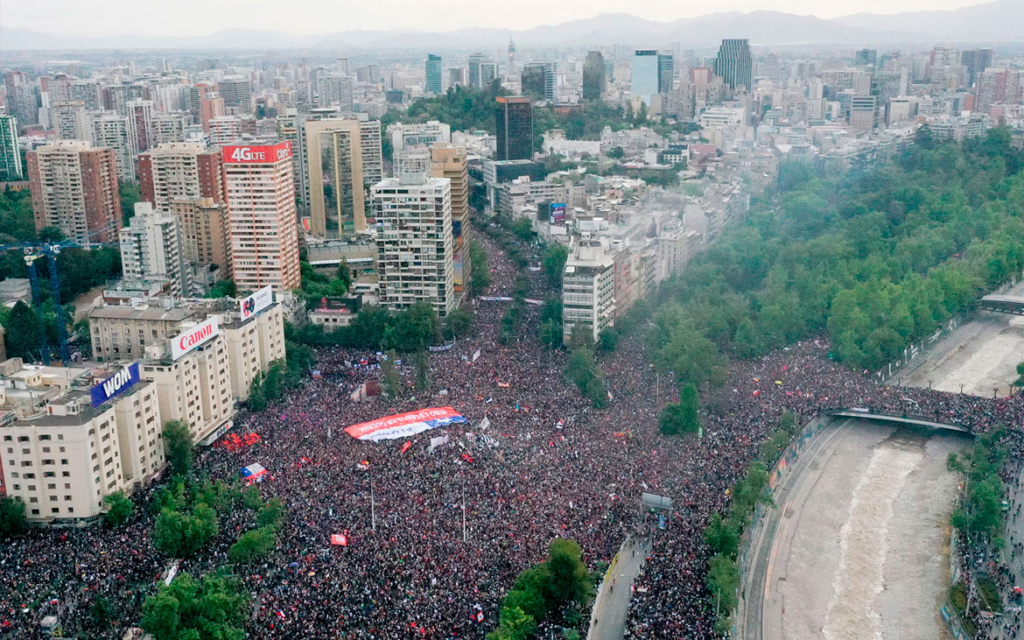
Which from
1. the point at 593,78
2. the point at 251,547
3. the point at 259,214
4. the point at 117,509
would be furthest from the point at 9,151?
the point at 251,547

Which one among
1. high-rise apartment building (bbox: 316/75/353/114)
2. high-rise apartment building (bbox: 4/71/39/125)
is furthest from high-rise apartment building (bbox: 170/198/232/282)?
high-rise apartment building (bbox: 316/75/353/114)

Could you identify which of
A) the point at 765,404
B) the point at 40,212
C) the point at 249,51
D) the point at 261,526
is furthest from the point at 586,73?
the point at 249,51

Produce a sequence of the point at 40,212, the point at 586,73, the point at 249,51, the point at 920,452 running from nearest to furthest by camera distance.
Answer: the point at 920,452 → the point at 40,212 → the point at 586,73 → the point at 249,51

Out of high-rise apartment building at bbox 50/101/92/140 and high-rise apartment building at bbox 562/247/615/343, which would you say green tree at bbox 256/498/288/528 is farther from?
high-rise apartment building at bbox 50/101/92/140

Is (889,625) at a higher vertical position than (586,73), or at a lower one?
lower

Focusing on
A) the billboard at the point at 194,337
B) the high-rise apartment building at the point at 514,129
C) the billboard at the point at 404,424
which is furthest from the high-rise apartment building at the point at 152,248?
the high-rise apartment building at the point at 514,129

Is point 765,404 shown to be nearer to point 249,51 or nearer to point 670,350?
point 670,350

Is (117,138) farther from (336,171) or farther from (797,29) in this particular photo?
(797,29)
